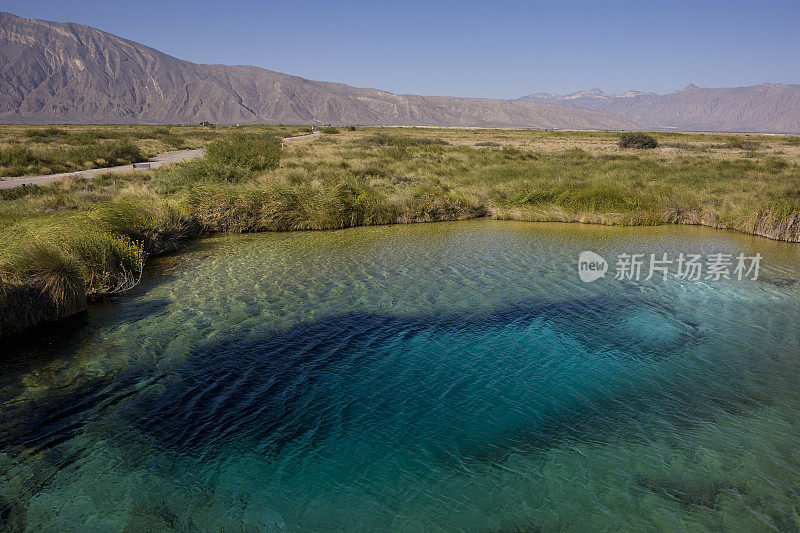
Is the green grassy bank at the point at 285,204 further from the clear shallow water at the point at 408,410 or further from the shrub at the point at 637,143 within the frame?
the shrub at the point at 637,143

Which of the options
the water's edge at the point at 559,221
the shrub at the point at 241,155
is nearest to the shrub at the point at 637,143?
the water's edge at the point at 559,221

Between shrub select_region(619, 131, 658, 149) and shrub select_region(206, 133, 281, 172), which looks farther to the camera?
shrub select_region(619, 131, 658, 149)

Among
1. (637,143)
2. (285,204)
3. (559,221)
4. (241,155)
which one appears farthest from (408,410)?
(637,143)

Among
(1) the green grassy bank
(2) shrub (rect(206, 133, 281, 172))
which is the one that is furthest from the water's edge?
(2) shrub (rect(206, 133, 281, 172))

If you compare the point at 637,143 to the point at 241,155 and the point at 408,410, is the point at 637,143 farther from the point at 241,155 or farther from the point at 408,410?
the point at 408,410

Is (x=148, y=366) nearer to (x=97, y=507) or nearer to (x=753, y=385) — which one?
(x=97, y=507)

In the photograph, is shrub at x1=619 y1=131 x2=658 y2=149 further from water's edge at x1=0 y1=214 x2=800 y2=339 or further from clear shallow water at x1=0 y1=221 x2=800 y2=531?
clear shallow water at x1=0 y1=221 x2=800 y2=531
